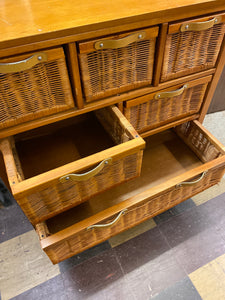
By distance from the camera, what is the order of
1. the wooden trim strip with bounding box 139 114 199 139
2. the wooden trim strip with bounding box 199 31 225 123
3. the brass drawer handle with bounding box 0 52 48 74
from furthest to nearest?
the wooden trim strip with bounding box 139 114 199 139, the wooden trim strip with bounding box 199 31 225 123, the brass drawer handle with bounding box 0 52 48 74

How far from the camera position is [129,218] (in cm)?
84

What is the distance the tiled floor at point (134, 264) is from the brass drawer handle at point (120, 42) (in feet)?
2.62

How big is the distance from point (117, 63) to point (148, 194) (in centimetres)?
44

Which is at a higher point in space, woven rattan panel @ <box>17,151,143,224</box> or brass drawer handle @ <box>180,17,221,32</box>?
brass drawer handle @ <box>180,17,221,32</box>

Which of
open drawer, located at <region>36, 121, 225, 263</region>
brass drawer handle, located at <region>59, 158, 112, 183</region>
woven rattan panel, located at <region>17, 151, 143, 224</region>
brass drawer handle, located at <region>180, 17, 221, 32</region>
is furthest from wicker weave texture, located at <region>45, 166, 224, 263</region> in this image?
brass drawer handle, located at <region>180, 17, 221, 32</region>

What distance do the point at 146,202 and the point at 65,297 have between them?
0.50 meters

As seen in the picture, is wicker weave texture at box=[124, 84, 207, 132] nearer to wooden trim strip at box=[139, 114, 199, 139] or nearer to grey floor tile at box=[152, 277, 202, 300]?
wooden trim strip at box=[139, 114, 199, 139]

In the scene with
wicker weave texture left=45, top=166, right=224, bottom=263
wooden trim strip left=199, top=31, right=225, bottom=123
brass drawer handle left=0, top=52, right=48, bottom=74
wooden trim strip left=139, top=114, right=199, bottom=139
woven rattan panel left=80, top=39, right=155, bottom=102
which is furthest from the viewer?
wooden trim strip left=139, top=114, right=199, bottom=139

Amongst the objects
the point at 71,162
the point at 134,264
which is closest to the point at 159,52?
the point at 71,162

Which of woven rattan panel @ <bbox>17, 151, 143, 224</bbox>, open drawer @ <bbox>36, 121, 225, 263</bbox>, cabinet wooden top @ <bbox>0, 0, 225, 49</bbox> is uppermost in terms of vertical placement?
cabinet wooden top @ <bbox>0, 0, 225, 49</bbox>

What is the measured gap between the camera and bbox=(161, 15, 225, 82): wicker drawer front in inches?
27.0

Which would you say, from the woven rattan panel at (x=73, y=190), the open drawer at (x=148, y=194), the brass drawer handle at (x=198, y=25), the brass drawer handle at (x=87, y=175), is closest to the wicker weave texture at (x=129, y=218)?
the open drawer at (x=148, y=194)

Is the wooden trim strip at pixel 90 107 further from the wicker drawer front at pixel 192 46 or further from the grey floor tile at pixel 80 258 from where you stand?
the grey floor tile at pixel 80 258

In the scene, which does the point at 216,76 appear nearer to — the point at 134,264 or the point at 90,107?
the point at 90,107
